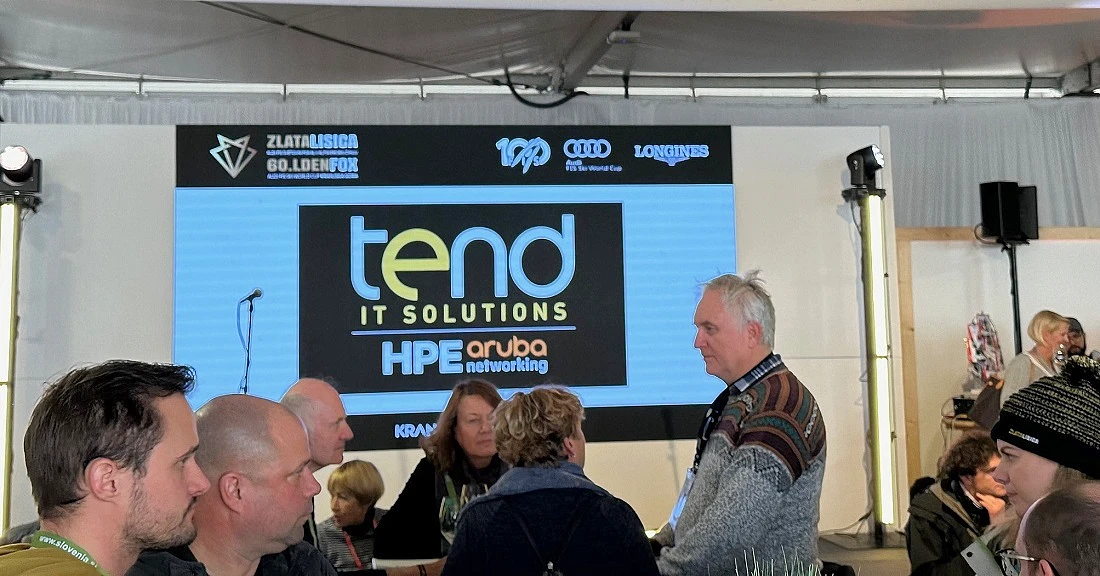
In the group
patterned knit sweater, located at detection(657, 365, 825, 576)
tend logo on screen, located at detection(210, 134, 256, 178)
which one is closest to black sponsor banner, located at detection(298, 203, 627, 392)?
tend logo on screen, located at detection(210, 134, 256, 178)

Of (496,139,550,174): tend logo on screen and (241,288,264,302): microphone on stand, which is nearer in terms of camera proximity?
(241,288,264,302): microphone on stand

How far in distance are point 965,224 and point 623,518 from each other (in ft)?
24.6

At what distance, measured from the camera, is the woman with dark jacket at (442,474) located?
3543 mm

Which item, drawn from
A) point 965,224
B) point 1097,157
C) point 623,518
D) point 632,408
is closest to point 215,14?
point 632,408

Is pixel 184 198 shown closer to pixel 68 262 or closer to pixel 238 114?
pixel 68 262

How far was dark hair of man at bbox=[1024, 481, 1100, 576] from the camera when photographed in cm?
154

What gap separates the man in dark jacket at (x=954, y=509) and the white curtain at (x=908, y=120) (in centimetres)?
525

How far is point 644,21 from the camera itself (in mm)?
7121

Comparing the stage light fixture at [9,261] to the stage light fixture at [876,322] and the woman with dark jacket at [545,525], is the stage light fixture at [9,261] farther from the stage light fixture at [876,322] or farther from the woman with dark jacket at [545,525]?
the stage light fixture at [876,322]

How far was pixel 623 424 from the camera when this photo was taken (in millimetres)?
5965

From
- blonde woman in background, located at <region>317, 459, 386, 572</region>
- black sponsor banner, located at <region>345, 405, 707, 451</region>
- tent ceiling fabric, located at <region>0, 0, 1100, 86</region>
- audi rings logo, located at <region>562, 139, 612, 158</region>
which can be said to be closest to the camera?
blonde woman in background, located at <region>317, 459, 386, 572</region>

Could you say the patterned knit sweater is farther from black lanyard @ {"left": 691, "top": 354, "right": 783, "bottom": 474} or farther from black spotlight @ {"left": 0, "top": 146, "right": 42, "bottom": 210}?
black spotlight @ {"left": 0, "top": 146, "right": 42, "bottom": 210}

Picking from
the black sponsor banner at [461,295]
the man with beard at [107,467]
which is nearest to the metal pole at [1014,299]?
the black sponsor banner at [461,295]

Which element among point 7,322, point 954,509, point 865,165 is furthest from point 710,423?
point 7,322
